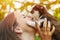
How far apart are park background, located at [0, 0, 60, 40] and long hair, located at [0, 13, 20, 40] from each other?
6cm

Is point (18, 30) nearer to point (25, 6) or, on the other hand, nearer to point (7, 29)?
point (7, 29)

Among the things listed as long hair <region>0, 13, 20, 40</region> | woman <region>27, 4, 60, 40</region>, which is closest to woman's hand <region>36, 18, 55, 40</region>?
woman <region>27, 4, 60, 40</region>

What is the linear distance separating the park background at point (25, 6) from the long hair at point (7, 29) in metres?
0.06

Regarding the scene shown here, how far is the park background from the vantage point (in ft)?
3.71

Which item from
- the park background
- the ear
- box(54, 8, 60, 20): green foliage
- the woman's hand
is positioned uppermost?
the park background

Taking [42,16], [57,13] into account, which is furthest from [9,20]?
[57,13]

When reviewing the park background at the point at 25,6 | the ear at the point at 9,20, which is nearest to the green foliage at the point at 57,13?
the park background at the point at 25,6

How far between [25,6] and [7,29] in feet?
0.67

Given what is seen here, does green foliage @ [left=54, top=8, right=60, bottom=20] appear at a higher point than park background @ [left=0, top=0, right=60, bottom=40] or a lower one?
lower

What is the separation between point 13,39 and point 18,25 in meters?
0.10

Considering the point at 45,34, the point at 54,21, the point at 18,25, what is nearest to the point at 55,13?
the point at 54,21

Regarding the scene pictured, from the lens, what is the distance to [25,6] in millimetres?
1145

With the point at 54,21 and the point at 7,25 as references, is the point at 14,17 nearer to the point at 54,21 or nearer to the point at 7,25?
the point at 7,25

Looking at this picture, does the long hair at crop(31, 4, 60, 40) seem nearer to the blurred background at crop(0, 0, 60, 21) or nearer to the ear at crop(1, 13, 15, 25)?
the blurred background at crop(0, 0, 60, 21)
